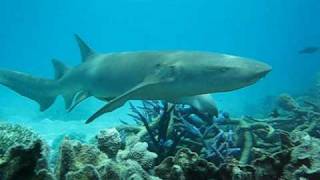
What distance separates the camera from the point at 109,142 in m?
4.46

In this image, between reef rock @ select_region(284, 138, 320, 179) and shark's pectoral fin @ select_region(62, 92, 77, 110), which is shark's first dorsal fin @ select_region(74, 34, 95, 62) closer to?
shark's pectoral fin @ select_region(62, 92, 77, 110)

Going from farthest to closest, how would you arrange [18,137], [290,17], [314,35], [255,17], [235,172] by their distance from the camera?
[255,17]
[314,35]
[290,17]
[18,137]
[235,172]

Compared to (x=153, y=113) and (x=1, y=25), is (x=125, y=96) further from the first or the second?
(x=1, y=25)

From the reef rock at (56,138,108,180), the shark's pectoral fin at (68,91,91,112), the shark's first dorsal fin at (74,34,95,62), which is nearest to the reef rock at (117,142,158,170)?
the reef rock at (56,138,108,180)

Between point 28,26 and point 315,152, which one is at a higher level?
point 28,26

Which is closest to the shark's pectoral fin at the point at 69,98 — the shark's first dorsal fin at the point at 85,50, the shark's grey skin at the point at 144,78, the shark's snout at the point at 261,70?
the shark's grey skin at the point at 144,78

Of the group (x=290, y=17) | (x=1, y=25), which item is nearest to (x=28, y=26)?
(x=1, y=25)

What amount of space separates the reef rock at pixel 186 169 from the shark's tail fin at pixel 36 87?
5.64 metres

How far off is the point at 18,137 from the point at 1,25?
13005 cm

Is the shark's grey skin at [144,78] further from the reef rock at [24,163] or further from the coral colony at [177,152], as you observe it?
the reef rock at [24,163]

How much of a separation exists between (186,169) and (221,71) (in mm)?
1981

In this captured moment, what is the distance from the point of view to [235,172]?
325 centimetres

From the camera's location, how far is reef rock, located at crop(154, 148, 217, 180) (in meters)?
3.51

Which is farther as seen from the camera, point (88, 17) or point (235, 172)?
point (88, 17)
